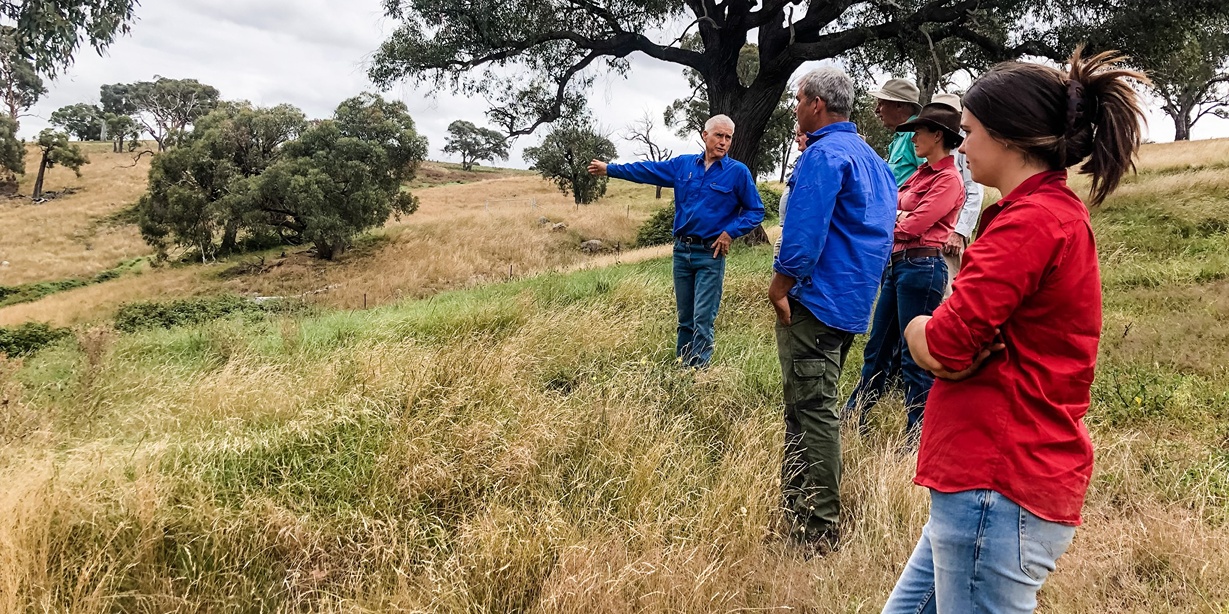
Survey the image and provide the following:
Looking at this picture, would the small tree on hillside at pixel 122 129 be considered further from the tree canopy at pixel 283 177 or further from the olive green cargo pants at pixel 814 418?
the olive green cargo pants at pixel 814 418

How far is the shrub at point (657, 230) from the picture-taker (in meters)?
23.3

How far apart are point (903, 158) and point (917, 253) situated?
3.61ft

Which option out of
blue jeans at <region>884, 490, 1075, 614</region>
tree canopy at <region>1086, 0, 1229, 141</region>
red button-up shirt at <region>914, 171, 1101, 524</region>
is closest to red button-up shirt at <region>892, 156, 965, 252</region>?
red button-up shirt at <region>914, 171, 1101, 524</region>

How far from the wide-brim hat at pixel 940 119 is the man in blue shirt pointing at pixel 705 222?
56.8 inches

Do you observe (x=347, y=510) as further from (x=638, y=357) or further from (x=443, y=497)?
(x=638, y=357)

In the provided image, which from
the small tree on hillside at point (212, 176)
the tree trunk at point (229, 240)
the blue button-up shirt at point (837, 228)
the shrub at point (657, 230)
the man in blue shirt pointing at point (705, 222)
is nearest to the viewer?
the blue button-up shirt at point (837, 228)

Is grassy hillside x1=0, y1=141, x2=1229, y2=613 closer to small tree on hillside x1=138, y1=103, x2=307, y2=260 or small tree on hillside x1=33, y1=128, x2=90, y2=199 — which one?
small tree on hillside x1=138, y1=103, x2=307, y2=260

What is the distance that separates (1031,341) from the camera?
1.43 metres

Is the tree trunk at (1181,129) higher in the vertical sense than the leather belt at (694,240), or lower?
higher

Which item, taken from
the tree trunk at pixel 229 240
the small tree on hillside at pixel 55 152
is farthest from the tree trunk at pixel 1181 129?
the small tree on hillside at pixel 55 152

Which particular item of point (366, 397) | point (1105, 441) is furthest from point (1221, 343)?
point (366, 397)

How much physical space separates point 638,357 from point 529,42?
9001 millimetres

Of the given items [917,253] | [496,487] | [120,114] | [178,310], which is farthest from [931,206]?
[120,114]

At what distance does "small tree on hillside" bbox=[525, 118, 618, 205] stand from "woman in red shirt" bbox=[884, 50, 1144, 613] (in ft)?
101
